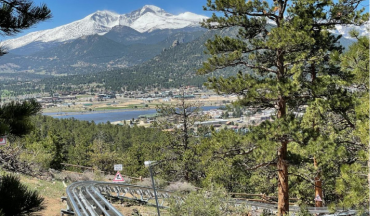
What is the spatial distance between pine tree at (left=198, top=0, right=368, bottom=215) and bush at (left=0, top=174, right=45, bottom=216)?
227 inches

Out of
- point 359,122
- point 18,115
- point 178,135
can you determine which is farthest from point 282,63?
point 178,135

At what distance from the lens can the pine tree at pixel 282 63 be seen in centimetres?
809

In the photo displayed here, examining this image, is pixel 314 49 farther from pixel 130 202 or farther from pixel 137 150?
pixel 137 150

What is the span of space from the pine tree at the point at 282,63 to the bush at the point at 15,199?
19.0 ft

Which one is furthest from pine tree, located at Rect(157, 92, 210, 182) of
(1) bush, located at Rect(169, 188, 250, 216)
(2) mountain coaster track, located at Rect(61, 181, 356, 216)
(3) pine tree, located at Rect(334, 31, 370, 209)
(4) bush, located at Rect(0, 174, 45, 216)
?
(4) bush, located at Rect(0, 174, 45, 216)

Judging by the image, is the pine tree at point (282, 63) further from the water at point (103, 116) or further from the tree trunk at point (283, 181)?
the water at point (103, 116)

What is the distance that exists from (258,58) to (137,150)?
35704 mm

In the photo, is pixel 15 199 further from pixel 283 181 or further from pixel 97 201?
pixel 97 201

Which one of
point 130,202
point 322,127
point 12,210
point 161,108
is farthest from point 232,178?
point 12,210

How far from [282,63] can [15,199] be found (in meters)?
7.89

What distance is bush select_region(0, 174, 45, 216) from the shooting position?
12.1 ft

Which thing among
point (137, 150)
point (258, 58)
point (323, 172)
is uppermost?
point (258, 58)

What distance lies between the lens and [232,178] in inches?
941

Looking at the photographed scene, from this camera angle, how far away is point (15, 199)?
376 cm
